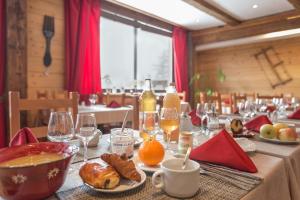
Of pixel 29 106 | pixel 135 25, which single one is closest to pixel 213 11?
pixel 135 25

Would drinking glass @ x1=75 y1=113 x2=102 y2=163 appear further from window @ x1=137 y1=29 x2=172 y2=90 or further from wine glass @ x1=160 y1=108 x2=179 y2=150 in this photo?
window @ x1=137 y1=29 x2=172 y2=90

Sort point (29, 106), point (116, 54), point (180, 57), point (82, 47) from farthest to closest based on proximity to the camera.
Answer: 1. point (180, 57)
2. point (116, 54)
3. point (82, 47)
4. point (29, 106)

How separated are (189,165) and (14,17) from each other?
2968 mm

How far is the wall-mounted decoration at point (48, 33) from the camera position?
3291 millimetres

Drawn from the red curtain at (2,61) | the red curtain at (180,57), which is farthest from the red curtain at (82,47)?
the red curtain at (180,57)

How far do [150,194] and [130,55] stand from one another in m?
4.34

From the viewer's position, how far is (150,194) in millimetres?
526

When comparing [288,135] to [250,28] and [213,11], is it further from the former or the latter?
[250,28]

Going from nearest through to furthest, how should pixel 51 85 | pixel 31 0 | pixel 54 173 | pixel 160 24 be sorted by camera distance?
pixel 54 173
pixel 31 0
pixel 51 85
pixel 160 24

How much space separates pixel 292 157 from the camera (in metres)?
0.83

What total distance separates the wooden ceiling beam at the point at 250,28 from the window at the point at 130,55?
0.82 meters

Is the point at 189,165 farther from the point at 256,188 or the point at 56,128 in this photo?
the point at 56,128

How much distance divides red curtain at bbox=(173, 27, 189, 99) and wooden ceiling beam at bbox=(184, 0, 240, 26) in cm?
110

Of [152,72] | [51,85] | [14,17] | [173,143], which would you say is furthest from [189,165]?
[152,72]
